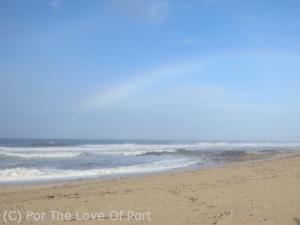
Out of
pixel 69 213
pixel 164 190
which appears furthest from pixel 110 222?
pixel 164 190

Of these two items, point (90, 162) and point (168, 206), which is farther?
point (90, 162)

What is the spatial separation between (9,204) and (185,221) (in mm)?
4422

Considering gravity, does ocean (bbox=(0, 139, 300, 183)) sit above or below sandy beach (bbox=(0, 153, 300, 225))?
below

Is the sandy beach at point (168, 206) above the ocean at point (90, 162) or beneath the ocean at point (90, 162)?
above

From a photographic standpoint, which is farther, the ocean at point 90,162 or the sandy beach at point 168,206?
the ocean at point 90,162

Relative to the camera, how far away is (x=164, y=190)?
373 inches

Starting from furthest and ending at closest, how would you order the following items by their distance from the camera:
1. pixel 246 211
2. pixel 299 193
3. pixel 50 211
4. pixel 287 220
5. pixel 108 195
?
pixel 108 195, pixel 299 193, pixel 50 211, pixel 246 211, pixel 287 220

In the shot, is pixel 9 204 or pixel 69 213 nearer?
pixel 69 213

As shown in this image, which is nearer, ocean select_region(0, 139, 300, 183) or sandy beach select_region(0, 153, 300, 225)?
sandy beach select_region(0, 153, 300, 225)

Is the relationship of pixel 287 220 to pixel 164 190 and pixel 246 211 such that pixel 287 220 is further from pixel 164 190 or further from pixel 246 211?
pixel 164 190

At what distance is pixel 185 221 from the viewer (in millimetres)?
5957

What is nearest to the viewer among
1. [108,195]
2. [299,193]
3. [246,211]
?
[246,211]

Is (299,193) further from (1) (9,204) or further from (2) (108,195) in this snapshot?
(1) (9,204)

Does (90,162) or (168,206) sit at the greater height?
(168,206)
